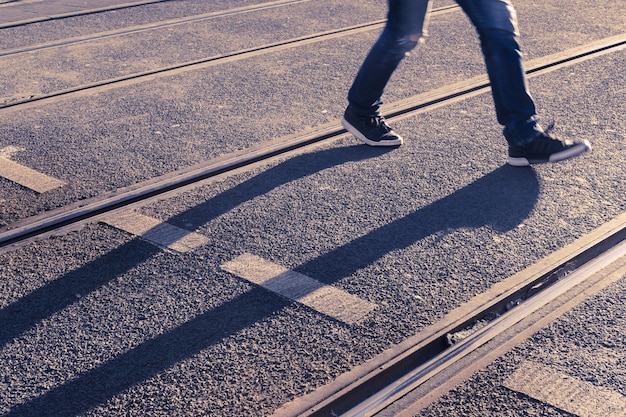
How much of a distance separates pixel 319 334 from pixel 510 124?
2.00 meters

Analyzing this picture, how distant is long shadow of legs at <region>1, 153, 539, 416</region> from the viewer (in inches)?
114

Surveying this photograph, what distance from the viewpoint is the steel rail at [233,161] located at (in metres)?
4.20

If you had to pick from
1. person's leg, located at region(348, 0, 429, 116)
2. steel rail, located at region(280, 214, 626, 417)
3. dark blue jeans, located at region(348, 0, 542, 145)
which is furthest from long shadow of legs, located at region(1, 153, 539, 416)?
person's leg, located at region(348, 0, 429, 116)

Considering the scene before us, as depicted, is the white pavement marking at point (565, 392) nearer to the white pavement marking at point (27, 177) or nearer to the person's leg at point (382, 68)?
the person's leg at point (382, 68)

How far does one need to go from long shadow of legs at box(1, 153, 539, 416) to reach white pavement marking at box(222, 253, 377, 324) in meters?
0.07

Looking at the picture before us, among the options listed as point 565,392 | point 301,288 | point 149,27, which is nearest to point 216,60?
point 149,27

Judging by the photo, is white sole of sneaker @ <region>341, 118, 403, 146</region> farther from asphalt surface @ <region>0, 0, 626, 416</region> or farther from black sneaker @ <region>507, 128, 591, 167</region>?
black sneaker @ <region>507, 128, 591, 167</region>

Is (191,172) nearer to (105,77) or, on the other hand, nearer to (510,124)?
(510,124)

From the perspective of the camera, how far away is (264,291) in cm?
350

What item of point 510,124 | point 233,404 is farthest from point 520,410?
point 510,124

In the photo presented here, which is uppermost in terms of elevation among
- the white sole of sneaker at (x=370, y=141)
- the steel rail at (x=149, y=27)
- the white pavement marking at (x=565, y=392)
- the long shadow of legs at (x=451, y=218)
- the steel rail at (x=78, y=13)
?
the steel rail at (x=78, y=13)

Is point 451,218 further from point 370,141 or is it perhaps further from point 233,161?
point 233,161

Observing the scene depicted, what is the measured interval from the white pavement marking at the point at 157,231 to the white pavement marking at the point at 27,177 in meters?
0.59

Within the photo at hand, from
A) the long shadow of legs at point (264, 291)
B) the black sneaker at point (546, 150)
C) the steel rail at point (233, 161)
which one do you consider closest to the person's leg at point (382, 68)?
the steel rail at point (233, 161)
